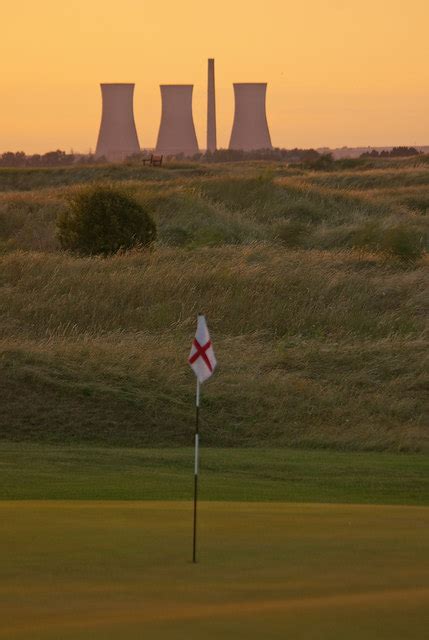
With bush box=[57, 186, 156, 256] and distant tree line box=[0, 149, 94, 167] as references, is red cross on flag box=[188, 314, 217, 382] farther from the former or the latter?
distant tree line box=[0, 149, 94, 167]

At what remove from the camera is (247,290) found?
2795 centimetres

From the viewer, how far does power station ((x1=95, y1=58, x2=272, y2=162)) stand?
87.1m

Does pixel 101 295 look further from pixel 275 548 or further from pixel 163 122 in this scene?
pixel 163 122

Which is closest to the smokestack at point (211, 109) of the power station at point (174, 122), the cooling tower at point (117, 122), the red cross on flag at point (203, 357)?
the power station at point (174, 122)

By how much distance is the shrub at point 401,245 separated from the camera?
120ft

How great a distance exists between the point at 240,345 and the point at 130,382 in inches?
141

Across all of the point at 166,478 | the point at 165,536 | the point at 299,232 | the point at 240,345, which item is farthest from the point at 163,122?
the point at 165,536

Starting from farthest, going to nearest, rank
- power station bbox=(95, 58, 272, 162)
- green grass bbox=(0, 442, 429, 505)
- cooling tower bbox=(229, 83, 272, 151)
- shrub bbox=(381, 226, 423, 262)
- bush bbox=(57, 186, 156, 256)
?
cooling tower bbox=(229, 83, 272, 151)
power station bbox=(95, 58, 272, 162)
shrub bbox=(381, 226, 423, 262)
bush bbox=(57, 186, 156, 256)
green grass bbox=(0, 442, 429, 505)

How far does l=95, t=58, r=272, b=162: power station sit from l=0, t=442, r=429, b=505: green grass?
69603 mm

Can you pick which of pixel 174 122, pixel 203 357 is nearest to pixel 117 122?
pixel 174 122

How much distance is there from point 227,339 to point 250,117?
70197mm

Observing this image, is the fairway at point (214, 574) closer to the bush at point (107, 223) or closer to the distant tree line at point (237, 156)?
the bush at point (107, 223)

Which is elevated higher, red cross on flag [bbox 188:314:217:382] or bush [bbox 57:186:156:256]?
red cross on flag [bbox 188:314:217:382]

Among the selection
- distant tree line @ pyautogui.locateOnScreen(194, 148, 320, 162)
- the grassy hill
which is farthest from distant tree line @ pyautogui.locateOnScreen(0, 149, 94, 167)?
the grassy hill
